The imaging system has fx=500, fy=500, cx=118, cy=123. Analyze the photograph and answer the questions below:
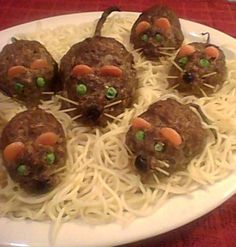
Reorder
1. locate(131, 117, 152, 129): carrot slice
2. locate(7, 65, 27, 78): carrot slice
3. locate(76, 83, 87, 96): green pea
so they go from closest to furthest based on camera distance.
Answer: locate(131, 117, 152, 129): carrot slice
locate(76, 83, 87, 96): green pea
locate(7, 65, 27, 78): carrot slice

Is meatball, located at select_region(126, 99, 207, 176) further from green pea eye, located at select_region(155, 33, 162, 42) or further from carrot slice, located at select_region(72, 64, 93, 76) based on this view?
green pea eye, located at select_region(155, 33, 162, 42)

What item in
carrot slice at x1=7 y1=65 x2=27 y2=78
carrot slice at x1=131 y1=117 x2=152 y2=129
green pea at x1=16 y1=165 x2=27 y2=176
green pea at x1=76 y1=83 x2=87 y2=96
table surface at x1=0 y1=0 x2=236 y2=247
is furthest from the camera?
table surface at x1=0 y1=0 x2=236 y2=247

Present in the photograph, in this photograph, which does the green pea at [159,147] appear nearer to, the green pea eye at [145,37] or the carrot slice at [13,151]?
the carrot slice at [13,151]

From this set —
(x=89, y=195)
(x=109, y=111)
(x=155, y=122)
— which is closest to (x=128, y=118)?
(x=109, y=111)

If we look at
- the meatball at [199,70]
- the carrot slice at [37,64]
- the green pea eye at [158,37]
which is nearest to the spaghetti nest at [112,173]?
the meatball at [199,70]

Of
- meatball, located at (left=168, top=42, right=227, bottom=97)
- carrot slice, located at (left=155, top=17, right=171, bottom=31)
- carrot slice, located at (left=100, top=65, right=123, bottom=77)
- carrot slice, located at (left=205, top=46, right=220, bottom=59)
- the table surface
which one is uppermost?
carrot slice, located at (left=100, top=65, right=123, bottom=77)

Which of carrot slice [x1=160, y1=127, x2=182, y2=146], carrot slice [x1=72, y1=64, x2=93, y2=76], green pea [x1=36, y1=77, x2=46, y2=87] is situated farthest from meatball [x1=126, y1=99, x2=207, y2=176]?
green pea [x1=36, y1=77, x2=46, y2=87]
